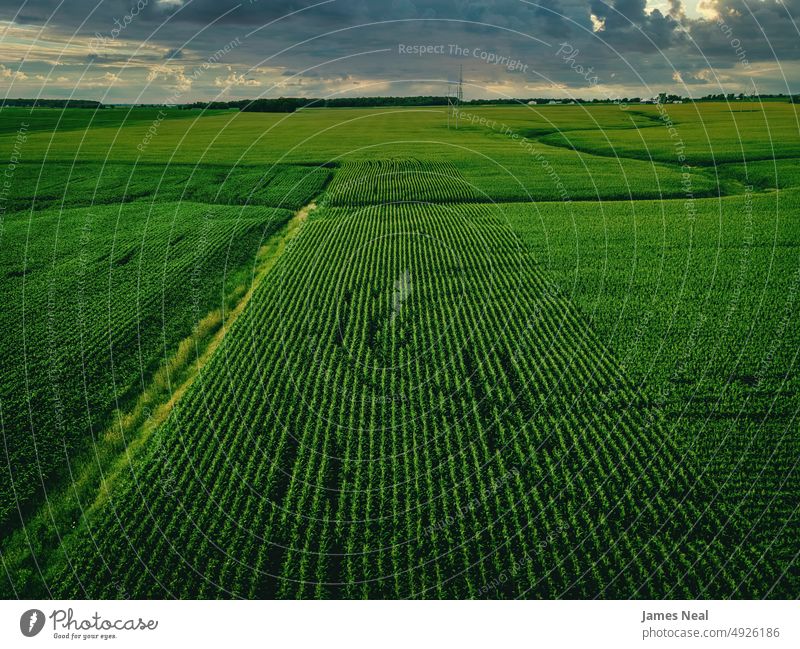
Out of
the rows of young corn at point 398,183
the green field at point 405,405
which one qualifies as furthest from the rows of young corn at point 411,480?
the rows of young corn at point 398,183

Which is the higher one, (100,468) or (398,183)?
(398,183)

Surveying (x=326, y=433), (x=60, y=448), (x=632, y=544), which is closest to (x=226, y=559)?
(x=326, y=433)

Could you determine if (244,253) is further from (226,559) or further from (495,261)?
(226,559)

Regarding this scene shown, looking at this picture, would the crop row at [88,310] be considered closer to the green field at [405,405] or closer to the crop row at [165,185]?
the green field at [405,405]

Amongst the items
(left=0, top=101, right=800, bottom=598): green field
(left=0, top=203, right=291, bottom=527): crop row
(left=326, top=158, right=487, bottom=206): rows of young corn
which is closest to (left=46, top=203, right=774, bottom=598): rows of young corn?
(left=0, top=101, right=800, bottom=598): green field

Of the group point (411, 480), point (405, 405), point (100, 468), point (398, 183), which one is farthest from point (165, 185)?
point (411, 480)

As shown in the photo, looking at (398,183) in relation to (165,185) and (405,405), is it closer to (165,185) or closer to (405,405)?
(165,185)
